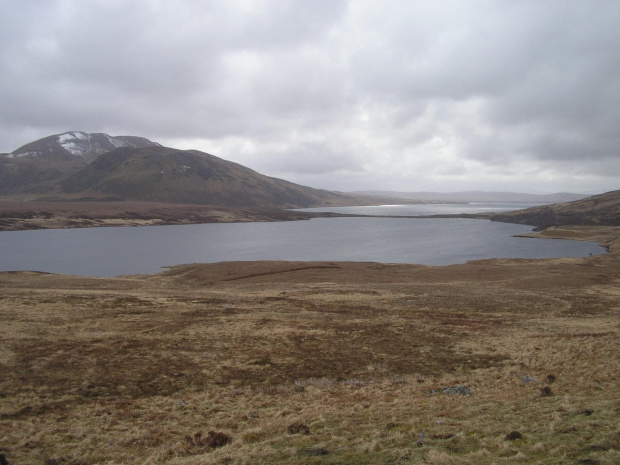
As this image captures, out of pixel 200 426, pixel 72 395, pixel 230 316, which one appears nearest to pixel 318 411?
pixel 200 426

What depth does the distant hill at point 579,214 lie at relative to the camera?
5989 inches

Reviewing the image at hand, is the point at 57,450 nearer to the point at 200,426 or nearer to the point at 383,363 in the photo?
the point at 200,426

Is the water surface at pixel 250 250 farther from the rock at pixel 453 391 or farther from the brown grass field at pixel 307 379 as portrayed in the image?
the rock at pixel 453 391

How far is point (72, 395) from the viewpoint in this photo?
→ 559 inches

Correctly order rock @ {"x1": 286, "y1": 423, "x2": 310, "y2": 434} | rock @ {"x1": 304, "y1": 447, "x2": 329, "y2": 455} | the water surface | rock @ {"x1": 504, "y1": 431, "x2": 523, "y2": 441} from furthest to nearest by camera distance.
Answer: the water surface → rock @ {"x1": 286, "y1": 423, "x2": 310, "y2": 434} → rock @ {"x1": 504, "y1": 431, "x2": 523, "y2": 441} → rock @ {"x1": 304, "y1": 447, "x2": 329, "y2": 455}

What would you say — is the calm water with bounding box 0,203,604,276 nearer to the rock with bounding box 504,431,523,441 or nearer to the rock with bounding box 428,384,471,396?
the rock with bounding box 428,384,471,396

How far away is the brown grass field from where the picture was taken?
31.1 feet

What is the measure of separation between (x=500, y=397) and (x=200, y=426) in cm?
1035

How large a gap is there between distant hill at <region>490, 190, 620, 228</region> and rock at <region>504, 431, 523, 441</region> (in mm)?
171260

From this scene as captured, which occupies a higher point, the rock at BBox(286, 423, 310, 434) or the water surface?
the rock at BBox(286, 423, 310, 434)

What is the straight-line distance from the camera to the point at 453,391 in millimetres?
15188

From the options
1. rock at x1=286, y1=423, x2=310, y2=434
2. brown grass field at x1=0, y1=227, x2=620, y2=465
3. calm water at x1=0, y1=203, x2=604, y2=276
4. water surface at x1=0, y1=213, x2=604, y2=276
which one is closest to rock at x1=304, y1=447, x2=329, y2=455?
brown grass field at x1=0, y1=227, x2=620, y2=465

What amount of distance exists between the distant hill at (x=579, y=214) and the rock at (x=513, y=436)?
17126 centimetres

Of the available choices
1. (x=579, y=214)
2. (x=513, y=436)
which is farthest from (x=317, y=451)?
(x=579, y=214)
